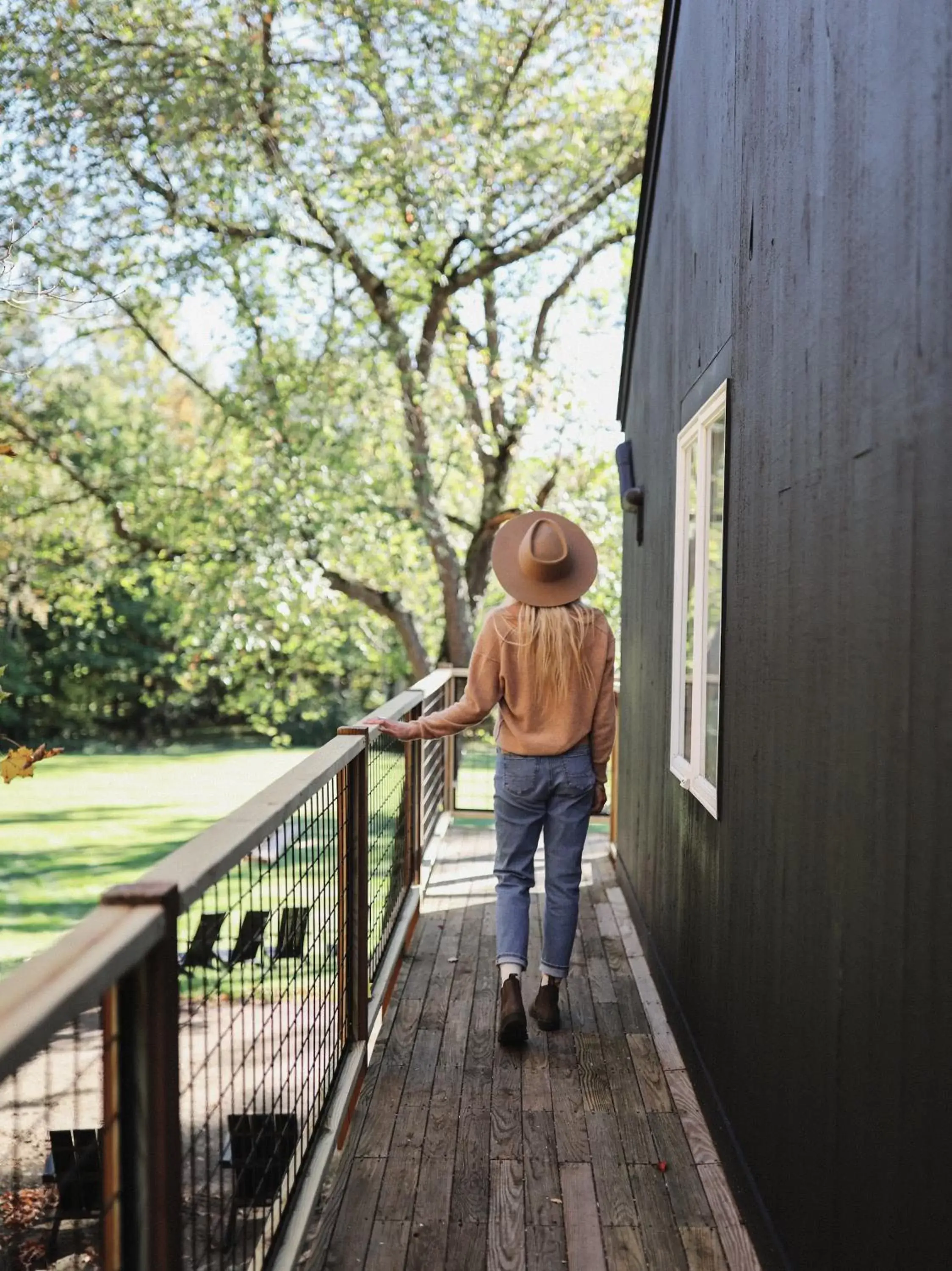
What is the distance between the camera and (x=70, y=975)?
49.1 inches

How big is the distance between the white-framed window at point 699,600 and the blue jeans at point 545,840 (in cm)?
39

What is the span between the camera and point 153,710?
27.3 meters

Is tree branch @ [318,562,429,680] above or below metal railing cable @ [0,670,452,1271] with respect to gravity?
above

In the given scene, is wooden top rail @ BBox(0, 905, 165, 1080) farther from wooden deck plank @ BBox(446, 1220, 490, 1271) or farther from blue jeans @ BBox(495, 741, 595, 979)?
blue jeans @ BBox(495, 741, 595, 979)

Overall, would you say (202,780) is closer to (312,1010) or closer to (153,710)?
(153,710)

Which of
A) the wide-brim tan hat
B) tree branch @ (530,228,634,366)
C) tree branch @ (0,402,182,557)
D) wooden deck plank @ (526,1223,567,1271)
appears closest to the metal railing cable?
wooden deck plank @ (526,1223,567,1271)

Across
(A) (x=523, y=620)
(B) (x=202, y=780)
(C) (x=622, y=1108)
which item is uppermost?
(A) (x=523, y=620)

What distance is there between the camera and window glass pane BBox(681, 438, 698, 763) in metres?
4.42

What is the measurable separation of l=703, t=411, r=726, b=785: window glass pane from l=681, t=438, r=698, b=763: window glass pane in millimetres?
89

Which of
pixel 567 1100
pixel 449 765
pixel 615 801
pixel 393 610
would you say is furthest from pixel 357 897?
pixel 393 610

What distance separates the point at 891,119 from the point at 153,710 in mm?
26809

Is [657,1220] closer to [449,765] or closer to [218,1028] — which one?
[218,1028]

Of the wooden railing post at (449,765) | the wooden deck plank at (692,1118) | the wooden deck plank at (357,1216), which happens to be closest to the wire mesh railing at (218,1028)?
the wooden deck plank at (357,1216)

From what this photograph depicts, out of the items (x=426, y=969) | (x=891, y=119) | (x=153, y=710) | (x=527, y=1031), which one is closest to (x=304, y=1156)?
(x=527, y=1031)
